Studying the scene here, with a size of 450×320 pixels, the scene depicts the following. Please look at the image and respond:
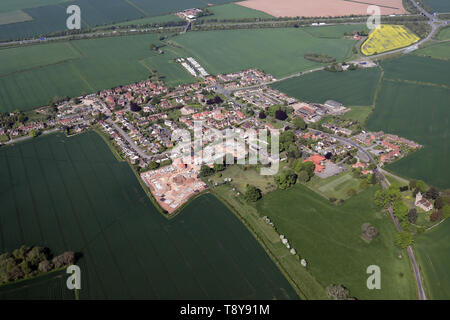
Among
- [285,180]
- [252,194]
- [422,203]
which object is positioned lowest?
[252,194]

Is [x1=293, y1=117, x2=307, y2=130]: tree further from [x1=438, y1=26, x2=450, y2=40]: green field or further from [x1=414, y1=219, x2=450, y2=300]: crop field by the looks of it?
[x1=438, y1=26, x2=450, y2=40]: green field

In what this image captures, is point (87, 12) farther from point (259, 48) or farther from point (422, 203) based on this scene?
point (422, 203)

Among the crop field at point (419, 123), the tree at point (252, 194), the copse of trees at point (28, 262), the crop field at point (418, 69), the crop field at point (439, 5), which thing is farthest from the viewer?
the crop field at point (439, 5)

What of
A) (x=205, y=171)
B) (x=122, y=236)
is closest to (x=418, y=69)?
(x=205, y=171)

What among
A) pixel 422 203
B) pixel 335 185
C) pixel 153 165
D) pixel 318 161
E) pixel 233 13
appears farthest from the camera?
pixel 233 13

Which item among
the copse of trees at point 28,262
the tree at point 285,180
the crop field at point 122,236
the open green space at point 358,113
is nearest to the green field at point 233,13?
the open green space at point 358,113

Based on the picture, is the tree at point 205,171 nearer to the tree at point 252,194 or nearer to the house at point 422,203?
the tree at point 252,194
